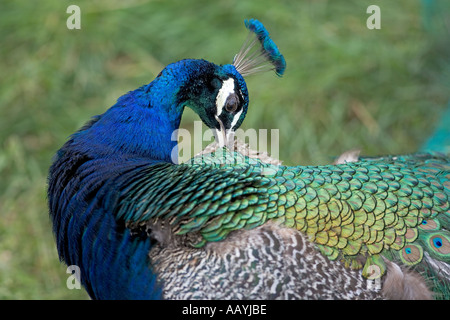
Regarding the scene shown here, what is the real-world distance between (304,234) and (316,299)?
6.6 inches

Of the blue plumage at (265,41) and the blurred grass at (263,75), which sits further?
the blurred grass at (263,75)

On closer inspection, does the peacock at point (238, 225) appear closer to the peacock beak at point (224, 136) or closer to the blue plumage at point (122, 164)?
the blue plumage at point (122, 164)

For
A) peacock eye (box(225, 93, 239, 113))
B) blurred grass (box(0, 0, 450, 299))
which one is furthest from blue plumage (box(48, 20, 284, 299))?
blurred grass (box(0, 0, 450, 299))

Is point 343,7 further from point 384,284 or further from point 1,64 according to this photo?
point 384,284

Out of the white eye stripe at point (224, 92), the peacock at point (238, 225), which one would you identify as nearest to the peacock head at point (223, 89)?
the white eye stripe at point (224, 92)

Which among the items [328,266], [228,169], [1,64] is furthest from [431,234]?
[1,64]

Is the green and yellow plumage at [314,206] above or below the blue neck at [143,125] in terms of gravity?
below

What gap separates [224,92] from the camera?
79.4 inches

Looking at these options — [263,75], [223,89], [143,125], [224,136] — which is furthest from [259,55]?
[263,75]

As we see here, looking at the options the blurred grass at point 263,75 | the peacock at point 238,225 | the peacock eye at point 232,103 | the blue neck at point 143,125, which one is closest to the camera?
the peacock at point 238,225

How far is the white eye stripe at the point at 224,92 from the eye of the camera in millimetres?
2014

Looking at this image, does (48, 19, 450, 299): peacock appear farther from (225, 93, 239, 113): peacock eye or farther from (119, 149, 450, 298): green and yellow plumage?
(225, 93, 239, 113): peacock eye

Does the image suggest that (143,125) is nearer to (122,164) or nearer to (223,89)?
(122,164)

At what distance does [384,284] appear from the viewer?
1651 millimetres
